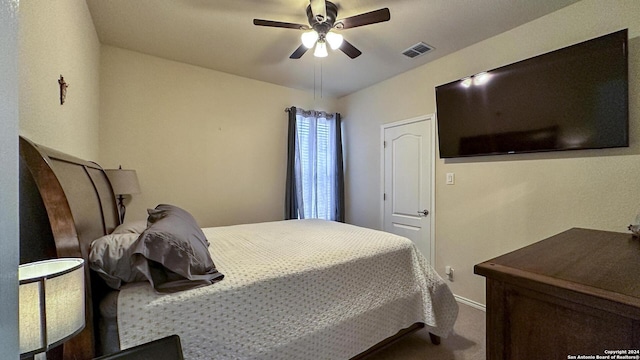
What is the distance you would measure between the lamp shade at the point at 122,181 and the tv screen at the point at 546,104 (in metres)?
3.23

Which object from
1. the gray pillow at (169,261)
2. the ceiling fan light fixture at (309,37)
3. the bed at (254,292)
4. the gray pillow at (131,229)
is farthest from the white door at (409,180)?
the gray pillow at (131,229)

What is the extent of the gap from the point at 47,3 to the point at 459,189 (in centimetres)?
336

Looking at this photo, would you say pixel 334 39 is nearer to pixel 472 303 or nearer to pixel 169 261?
pixel 169 261

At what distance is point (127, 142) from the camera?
2.72m

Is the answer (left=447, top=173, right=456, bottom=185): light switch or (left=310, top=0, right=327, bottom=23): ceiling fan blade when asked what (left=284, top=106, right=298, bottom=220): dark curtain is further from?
(left=447, top=173, right=456, bottom=185): light switch

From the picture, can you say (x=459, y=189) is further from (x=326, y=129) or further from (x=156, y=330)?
(x=156, y=330)

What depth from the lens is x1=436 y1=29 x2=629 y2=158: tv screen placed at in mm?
1731

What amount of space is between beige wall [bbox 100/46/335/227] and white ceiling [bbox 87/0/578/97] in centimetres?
25

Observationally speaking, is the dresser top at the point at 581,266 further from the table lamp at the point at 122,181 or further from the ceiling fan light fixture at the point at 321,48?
the table lamp at the point at 122,181

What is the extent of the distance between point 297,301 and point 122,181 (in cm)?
209

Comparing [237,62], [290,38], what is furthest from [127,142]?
[290,38]

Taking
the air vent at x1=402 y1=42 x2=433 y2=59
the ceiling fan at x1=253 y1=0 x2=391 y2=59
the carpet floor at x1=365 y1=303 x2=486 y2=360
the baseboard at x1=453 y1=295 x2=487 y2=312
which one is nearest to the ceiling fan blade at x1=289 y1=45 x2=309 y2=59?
the ceiling fan at x1=253 y1=0 x2=391 y2=59

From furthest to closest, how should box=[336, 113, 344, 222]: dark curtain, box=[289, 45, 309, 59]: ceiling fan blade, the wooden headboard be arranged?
box=[336, 113, 344, 222]: dark curtain < box=[289, 45, 309, 59]: ceiling fan blade < the wooden headboard

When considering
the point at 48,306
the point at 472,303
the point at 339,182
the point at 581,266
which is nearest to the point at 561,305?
the point at 581,266
